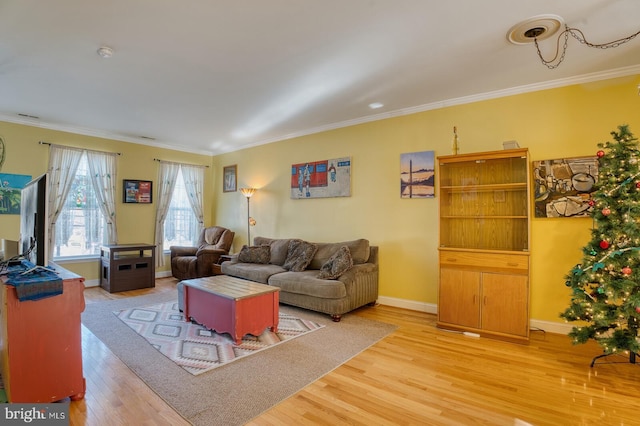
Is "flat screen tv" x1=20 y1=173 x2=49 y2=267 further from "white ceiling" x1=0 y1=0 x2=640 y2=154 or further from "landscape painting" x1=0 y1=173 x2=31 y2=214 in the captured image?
"landscape painting" x1=0 y1=173 x2=31 y2=214

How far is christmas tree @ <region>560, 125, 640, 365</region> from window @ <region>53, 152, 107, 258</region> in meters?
6.90

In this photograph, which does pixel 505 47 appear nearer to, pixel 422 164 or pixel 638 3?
pixel 638 3

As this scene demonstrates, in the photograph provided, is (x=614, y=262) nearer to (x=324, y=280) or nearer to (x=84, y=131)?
(x=324, y=280)

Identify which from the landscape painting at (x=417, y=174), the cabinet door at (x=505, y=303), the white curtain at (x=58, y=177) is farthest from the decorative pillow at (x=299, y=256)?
the white curtain at (x=58, y=177)

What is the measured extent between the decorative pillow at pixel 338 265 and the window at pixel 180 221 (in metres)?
4.06

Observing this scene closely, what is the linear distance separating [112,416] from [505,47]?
13.4ft

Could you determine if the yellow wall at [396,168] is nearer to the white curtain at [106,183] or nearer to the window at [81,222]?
the white curtain at [106,183]

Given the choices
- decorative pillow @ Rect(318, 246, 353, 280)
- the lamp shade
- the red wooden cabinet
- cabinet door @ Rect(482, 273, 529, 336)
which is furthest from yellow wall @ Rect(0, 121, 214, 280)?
cabinet door @ Rect(482, 273, 529, 336)

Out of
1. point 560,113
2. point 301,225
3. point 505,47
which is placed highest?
point 505,47

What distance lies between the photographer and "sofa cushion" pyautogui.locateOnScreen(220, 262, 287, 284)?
4414 mm

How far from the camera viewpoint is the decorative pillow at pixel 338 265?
3.90 meters

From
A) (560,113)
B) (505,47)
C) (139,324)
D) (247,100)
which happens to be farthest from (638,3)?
(139,324)

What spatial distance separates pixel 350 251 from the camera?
4363 mm

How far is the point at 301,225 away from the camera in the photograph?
552 cm
